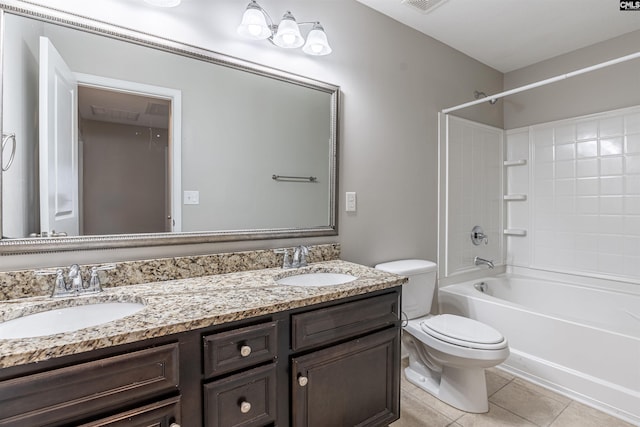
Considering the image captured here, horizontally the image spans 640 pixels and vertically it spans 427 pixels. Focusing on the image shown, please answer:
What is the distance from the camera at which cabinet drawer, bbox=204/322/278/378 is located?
965mm

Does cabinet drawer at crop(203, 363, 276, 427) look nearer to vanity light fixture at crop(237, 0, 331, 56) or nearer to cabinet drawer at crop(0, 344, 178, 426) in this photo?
cabinet drawer at crop(0, 344, 178, 426)

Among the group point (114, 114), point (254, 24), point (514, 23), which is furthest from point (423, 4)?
point (114, 114)

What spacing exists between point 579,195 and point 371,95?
198 centimetres

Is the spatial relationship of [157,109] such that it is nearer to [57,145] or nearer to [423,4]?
[57,145]

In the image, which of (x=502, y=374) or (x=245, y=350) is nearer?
(x=245, y=350)

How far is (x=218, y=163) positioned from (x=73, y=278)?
2.41 feet

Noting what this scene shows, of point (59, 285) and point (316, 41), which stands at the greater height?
point (316, 41)

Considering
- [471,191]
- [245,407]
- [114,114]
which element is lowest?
[245,407]

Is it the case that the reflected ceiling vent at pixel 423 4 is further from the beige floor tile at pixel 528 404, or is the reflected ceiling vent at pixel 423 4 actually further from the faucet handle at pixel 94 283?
the beige floor tile at pixel 528 404

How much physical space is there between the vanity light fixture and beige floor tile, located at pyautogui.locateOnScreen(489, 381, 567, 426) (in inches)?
88.4

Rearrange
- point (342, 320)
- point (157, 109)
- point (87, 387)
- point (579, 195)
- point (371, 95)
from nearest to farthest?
point (87, 387) → point (342, 320) → point (157, 109) → point (371, 95) → point (579, 195)

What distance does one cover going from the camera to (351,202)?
198 centimetres

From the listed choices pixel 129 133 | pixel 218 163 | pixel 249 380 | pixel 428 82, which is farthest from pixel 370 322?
pixel 428 82

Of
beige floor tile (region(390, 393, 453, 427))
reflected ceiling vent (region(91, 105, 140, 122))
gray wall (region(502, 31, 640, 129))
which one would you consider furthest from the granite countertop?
gray wall (region(502, 31, 640, 129))
